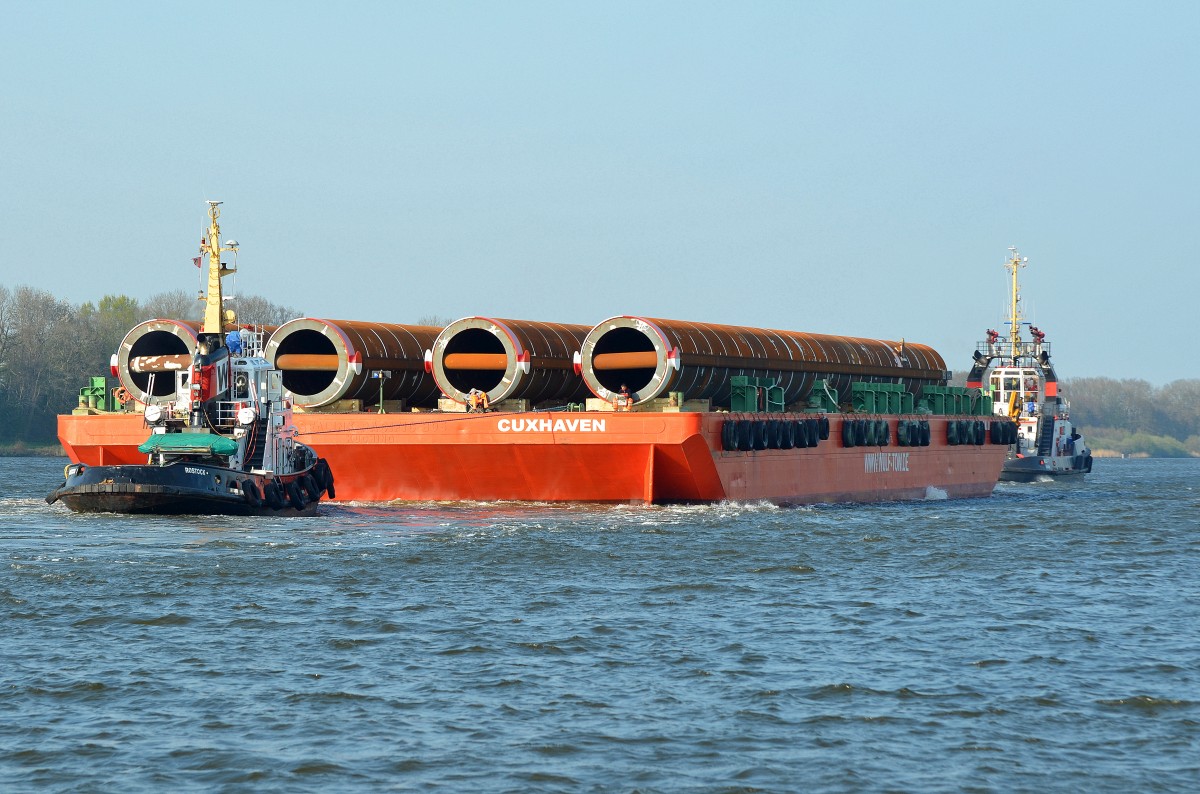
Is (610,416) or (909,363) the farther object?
(909,363)

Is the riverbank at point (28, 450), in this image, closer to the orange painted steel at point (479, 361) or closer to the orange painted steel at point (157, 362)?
the orange painted steel at point (157, 362)

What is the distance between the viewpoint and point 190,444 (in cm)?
3344

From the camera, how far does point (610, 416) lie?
37281mm

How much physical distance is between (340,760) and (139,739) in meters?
2.02

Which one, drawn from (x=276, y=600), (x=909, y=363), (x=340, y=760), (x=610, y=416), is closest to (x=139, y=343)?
(x=610, y=416)

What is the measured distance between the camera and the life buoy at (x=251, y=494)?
109ft

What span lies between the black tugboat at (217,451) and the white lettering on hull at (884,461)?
1911cm

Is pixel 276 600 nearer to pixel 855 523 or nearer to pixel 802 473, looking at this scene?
pixel 855 523

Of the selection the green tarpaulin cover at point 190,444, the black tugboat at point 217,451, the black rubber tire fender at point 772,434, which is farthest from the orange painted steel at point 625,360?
the green tarpaulin cover at point 190,444

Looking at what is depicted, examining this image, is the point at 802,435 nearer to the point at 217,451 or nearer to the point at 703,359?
the point at 703,359

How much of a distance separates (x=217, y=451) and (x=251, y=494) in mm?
1151

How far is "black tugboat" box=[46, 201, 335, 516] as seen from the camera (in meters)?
32.8

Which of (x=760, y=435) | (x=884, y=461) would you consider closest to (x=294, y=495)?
(x=760, y=435)

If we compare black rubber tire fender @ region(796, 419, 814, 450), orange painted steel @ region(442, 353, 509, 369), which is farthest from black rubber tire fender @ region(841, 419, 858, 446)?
orange painted steel @ region(442, 353, 509, 369)
